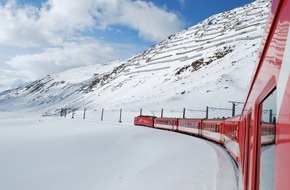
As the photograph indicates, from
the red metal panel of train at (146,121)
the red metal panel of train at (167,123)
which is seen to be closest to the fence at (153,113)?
the red metal panel of train at (146,121)

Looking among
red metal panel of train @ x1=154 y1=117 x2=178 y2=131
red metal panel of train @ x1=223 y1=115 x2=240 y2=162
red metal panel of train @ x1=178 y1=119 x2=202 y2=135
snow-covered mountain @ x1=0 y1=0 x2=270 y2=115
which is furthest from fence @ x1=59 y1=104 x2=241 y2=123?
red metal panel of train @ x1=223 y1=115 x2=240 y2=162

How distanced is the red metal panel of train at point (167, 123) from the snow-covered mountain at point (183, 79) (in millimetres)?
15179

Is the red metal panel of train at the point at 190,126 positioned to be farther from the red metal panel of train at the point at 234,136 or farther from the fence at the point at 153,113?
the red metal panel of train at the point at 234,136

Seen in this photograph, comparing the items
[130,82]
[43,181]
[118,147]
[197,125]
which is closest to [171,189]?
[43,181]

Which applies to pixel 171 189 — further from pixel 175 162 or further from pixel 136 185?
pixel 175 162

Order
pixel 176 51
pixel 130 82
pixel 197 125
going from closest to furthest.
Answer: pixel 197 125 < pixel 130 82 < pixel 176 51

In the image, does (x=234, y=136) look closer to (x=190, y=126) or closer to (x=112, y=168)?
(x=112, y=168)

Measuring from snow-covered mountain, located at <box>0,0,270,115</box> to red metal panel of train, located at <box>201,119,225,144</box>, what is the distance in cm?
2855

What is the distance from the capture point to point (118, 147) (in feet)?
84.4

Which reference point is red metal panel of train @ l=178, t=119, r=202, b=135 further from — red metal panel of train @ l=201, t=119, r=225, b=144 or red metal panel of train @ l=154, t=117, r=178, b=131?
red metal panel of train @ l=154, t=117, r=178, b=131

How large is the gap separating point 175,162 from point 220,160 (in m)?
1.70

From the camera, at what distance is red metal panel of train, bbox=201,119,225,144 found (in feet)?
69.3

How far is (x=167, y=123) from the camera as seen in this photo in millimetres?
40156

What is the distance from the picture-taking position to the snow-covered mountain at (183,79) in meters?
64.2
